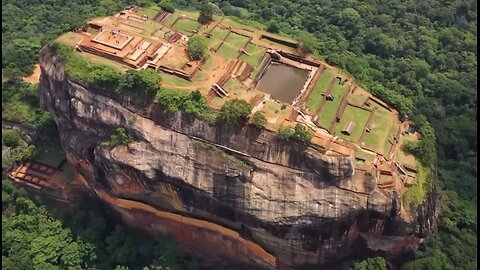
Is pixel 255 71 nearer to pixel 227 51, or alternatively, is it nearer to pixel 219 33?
pixel 227 51

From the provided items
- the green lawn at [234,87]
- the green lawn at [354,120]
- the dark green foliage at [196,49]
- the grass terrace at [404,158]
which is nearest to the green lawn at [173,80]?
the dark green foliage at [196,49]

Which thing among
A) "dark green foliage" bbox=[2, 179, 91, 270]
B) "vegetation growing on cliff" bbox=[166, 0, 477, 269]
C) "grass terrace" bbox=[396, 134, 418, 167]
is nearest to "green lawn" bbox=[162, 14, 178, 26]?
"vegetation growing on cliff" bbox=[166, 0, 477, 269]

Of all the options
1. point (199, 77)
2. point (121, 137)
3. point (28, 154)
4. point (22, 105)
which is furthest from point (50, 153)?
point (199, 77)

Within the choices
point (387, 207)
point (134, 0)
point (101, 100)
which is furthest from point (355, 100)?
point (134, 0)

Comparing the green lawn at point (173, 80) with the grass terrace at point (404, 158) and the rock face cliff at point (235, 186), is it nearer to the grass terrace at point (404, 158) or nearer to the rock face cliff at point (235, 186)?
the rock face cliff at point (235, 186)

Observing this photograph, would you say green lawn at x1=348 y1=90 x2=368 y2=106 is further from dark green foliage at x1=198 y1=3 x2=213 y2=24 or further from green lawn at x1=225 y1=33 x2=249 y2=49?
dark green foliage at x1=198 y1=3 x2=213 y2=24

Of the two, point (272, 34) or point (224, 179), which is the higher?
point (272, 34)

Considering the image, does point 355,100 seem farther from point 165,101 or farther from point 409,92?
point 165,101
